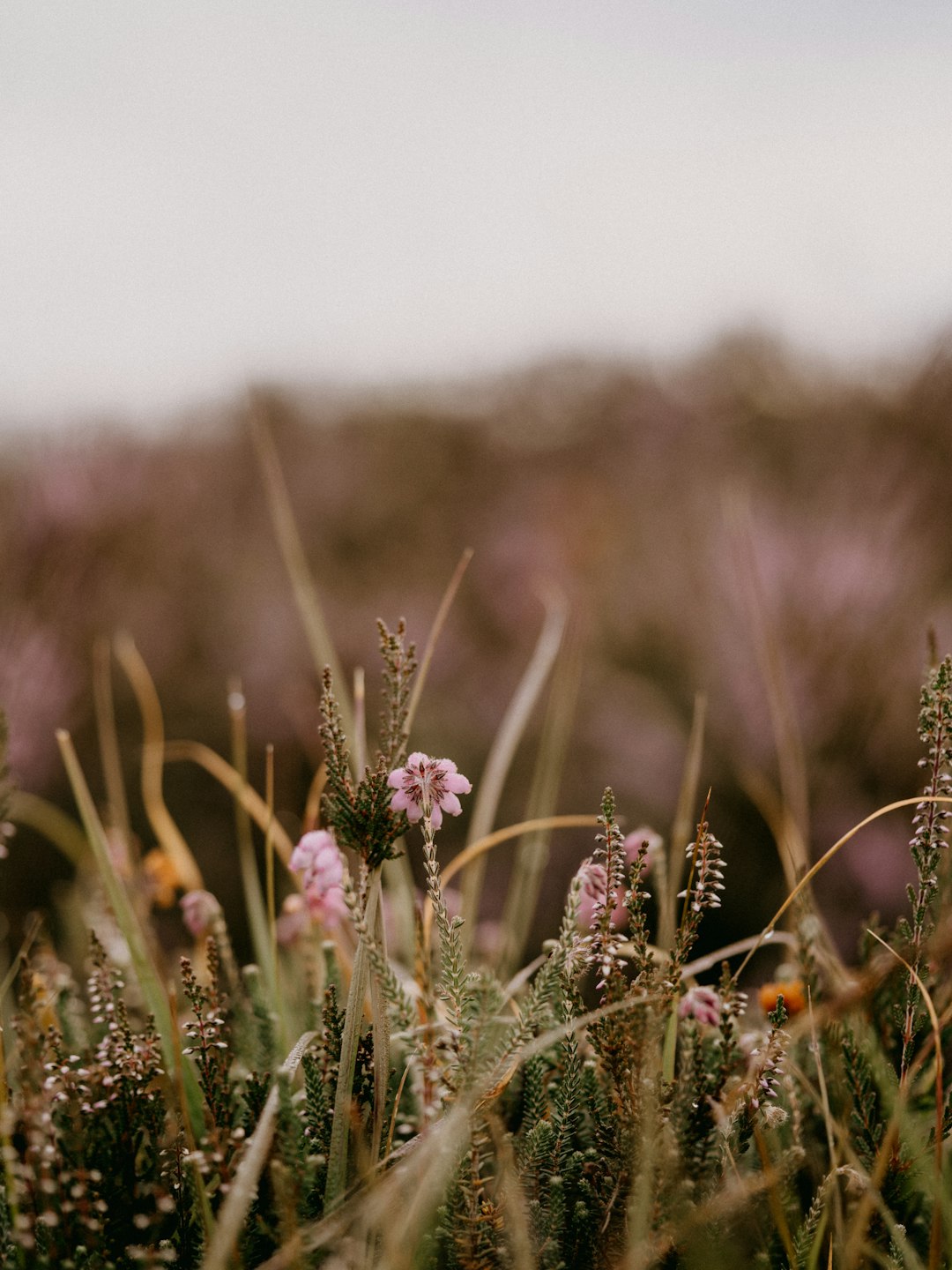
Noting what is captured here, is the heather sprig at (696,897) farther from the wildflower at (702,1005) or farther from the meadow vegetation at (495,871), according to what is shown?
the wildflower at (702,1005)

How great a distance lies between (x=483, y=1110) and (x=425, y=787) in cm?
32

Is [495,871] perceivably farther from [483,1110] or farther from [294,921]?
[483,1110]

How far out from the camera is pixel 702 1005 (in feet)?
3.50

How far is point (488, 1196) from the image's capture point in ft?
3.25

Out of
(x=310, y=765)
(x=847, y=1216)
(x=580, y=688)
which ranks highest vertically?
(x=847, y=1216)

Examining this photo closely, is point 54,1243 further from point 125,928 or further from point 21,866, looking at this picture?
point 21,866

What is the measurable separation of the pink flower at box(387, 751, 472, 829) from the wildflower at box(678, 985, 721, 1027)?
0.41 meters

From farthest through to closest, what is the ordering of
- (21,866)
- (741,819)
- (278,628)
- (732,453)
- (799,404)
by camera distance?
(799,404) → (732,453) → (278,628) → (21,866) → (741,819)

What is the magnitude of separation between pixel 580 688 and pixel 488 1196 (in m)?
3.62

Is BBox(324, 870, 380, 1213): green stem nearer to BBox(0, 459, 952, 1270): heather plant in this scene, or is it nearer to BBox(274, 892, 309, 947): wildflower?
BBox(0, 459, 952, 1270): heather plant

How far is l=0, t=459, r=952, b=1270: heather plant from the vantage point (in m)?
0.85

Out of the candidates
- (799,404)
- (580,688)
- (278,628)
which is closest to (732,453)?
(799,404)

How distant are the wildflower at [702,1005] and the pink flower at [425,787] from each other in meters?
0.41

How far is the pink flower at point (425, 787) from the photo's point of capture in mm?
879
